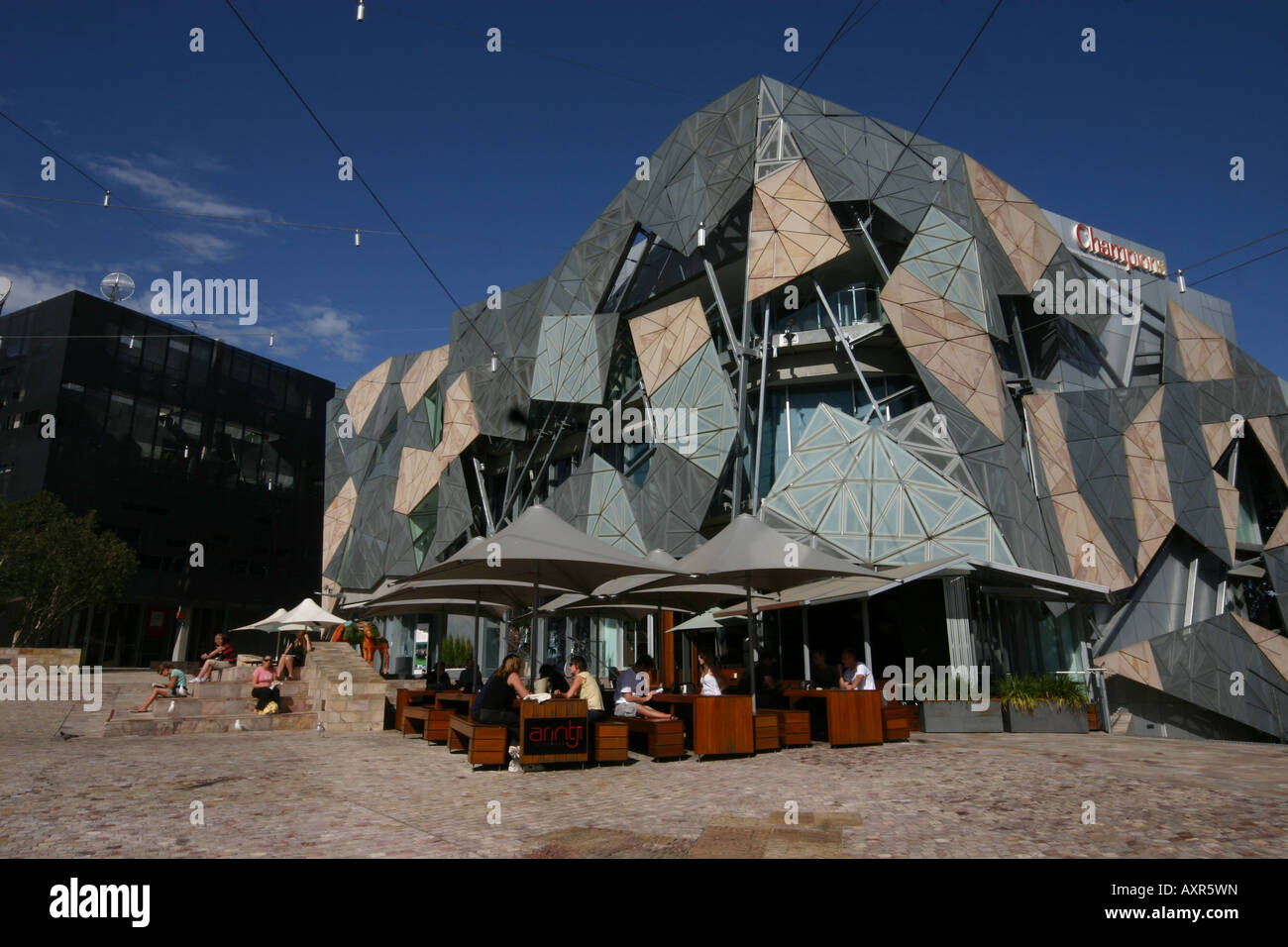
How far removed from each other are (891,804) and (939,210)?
21591mm

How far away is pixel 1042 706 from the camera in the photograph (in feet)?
47.1

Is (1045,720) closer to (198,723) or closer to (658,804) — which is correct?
(658,804)

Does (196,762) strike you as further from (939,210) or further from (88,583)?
(88,583)

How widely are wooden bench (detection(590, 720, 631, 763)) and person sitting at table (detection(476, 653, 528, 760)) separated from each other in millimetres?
974

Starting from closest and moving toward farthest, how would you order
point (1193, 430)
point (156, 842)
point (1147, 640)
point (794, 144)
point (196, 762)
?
point (156, 842) < point (196, 762) < point (1147, 640) < point (794, 144) < point (1193, 430)

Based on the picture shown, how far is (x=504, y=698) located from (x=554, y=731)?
743 mm

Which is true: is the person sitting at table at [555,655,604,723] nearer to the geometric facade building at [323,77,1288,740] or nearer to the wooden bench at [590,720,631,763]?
the wooden bench at [590,720,631,763]

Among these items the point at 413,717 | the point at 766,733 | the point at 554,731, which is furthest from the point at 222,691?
the point at 766,733

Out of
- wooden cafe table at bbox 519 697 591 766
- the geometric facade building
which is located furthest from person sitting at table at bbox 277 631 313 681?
wooden cafe table at bbox 519 697 591 766

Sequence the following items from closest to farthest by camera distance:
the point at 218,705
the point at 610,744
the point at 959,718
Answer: the point at 610,744 → the point at 959,718 → the point at 218,705

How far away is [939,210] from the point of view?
2430cm

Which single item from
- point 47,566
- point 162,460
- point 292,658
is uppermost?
point 162,460

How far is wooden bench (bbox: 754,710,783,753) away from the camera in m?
11.0
